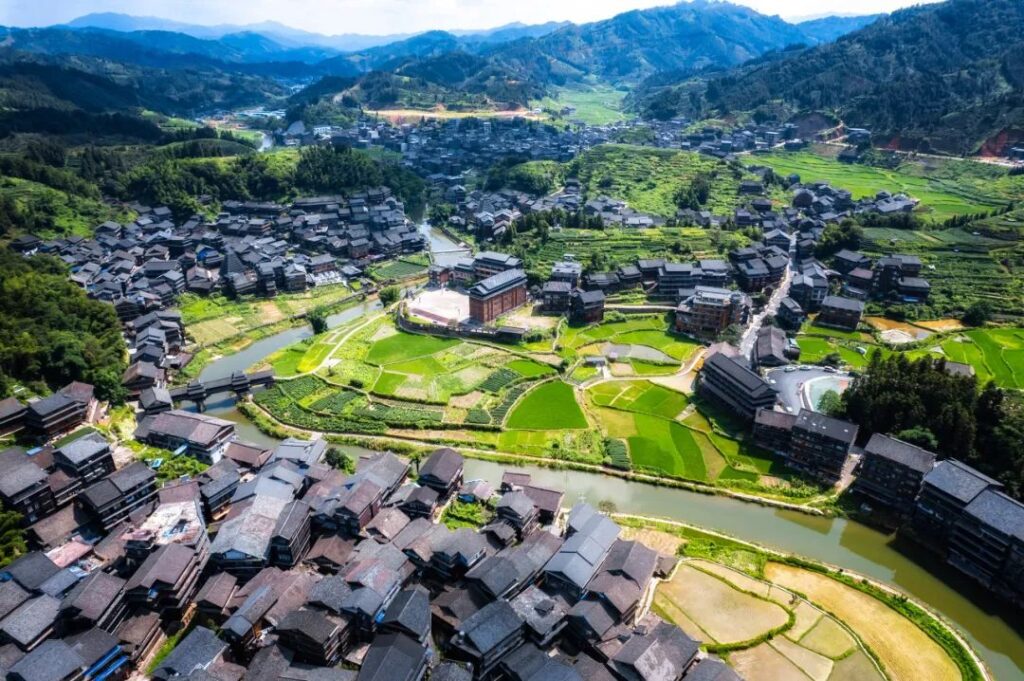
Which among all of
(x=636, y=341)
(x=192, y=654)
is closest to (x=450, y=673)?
(x=192, y=654)

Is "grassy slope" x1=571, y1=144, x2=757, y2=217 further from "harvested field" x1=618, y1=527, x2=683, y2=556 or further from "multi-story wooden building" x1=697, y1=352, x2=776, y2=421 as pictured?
"harvested field" x1=618, y1=527, x2=683, y2=556

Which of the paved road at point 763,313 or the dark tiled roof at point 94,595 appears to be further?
the paved road at point 763,313

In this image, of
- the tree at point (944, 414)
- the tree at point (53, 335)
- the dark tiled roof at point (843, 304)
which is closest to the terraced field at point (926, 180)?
the dark tiled roof at point (843, 304)

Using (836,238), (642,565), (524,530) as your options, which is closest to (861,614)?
(642,565)

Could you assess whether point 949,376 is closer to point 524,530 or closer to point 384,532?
point 524,530

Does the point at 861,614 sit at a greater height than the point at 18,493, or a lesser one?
lesser

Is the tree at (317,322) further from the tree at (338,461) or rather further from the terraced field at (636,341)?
the terraced field at (636,341)

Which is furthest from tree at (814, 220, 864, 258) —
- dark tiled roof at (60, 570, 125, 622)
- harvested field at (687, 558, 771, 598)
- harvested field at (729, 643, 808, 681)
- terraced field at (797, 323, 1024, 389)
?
dark tiled roof at (60, 570, 125, 622)

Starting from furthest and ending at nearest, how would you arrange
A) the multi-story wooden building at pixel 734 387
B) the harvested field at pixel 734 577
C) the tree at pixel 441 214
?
the tree at pixel 441 214 < the multi-story wooden building at pixel 734 387 < the harvested field at pixel 734 577
